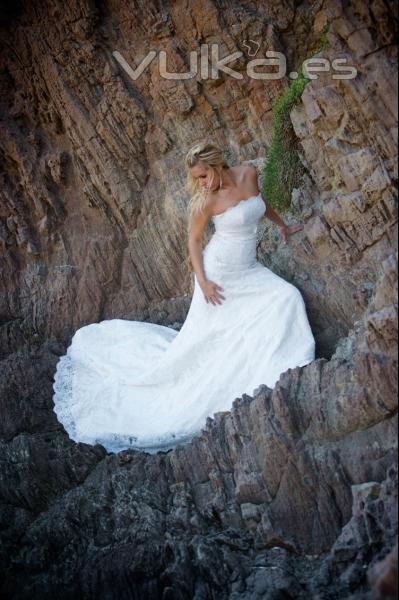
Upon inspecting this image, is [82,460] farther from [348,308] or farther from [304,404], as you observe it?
[348,308]

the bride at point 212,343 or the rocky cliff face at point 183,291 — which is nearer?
the rocky cliff face at point 183,291

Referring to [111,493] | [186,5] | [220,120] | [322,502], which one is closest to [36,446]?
[111,493]

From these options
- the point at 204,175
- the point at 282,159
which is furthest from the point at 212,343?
the point at 282,159

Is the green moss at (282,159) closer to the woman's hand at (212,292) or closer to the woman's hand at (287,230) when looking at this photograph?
the woman's hand at (287,230)

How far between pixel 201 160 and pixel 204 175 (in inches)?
6.2

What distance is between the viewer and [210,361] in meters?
7.04

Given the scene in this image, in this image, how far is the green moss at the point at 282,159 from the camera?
7211 mm

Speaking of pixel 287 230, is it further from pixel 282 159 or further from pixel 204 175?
pixel 204 175

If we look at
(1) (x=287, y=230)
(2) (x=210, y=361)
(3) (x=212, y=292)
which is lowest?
(2) (x=210, y=361)

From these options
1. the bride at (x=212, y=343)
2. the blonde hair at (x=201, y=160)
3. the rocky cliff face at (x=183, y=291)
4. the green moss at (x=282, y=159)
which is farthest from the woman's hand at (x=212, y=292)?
the green moss at (x=282, y=159)

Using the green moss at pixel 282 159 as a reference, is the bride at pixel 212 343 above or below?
below

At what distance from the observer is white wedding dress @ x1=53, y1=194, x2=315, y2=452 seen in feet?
21.7

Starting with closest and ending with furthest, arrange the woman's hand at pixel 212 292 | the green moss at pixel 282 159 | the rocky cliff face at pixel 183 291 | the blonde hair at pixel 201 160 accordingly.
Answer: the rocky cliff face at pixel 183 291 → the blonde hair at pixel 201 160 → the woman's hand at pixel 212 292 → the green moss at pixel 282 159

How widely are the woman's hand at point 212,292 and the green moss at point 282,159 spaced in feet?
4.28
